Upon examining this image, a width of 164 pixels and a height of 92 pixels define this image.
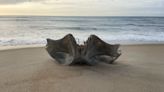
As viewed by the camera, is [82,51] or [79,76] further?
[82,51]

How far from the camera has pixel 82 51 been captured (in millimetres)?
5414

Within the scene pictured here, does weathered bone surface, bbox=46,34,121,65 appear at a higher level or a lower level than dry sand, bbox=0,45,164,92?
higher

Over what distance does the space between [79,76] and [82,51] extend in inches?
30.1

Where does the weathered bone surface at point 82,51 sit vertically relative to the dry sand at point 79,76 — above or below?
above

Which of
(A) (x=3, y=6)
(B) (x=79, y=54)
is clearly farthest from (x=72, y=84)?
(A) (x=3, y=6)

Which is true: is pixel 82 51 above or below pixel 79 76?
above

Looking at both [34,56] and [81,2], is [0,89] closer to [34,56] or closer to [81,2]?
[34,56]

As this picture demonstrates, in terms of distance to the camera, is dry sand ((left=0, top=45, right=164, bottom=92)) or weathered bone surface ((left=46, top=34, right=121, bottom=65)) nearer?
dry sand ((left=0, top=45, right=164, bottom=92))

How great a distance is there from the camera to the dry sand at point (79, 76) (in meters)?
4.11

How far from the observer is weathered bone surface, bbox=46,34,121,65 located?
5426mm

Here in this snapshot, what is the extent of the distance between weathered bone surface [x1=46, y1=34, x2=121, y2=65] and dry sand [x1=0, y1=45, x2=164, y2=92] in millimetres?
157

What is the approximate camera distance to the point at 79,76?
4.76m

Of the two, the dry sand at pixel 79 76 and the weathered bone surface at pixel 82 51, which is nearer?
the dry sand at pixel 79 76

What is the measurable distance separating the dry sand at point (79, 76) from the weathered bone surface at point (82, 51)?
0.16 metres
